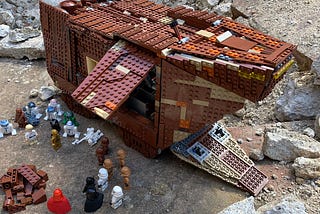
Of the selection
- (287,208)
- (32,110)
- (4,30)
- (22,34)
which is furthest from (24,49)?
(287,208)

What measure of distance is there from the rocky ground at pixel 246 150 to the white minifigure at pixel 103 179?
5.0 inches

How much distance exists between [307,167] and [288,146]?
50 centimetres

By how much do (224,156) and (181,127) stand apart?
914 millimetres

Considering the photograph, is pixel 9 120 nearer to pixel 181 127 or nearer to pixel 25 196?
pixel 25 196

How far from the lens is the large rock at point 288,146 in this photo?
6.94 metres

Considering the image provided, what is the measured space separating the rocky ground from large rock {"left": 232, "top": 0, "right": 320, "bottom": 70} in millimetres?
20

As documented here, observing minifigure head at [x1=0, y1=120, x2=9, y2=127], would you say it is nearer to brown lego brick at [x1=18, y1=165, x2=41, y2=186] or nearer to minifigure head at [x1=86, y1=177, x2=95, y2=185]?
brown lego brick at [x1=18, y1=165, x2=41, y2=186]

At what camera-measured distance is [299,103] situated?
7.91m

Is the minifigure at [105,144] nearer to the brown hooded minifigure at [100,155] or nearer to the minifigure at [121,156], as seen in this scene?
the brown hooded minifigure at [100,155]

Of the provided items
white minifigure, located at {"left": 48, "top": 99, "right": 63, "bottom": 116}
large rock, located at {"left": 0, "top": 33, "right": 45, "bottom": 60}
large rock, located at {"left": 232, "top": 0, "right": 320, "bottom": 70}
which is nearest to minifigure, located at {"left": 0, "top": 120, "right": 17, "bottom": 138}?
white minifigure, located at {"left": 48, "top": 99, "right": 63, "bottom": 116}

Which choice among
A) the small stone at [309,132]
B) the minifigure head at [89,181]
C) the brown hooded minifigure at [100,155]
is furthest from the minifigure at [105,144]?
the small stone at [309,132]

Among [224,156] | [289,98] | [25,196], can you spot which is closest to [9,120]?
[25,196]

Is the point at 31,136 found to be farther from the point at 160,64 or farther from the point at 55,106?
the point at 160,64

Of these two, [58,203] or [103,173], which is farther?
[103,173]
